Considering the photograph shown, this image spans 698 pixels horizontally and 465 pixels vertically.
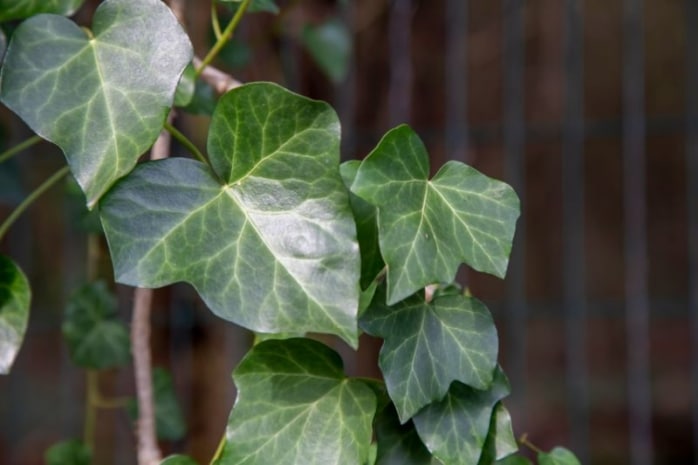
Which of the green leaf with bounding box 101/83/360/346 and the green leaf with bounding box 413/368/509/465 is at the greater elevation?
the green leaf with bounding box 101/83/360/346

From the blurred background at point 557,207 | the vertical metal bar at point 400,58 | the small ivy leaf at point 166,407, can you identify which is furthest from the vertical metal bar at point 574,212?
the small ivy leaf at point 166,407

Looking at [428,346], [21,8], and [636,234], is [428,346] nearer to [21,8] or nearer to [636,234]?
[21,8]

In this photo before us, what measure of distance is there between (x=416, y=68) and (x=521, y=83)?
0.24m

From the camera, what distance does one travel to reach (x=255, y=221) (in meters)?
0.42

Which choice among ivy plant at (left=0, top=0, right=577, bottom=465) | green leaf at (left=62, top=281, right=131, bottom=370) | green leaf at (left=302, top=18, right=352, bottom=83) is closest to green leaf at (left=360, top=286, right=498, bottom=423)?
ivy plant at (left=0, top=0, right=577, bottom=465)

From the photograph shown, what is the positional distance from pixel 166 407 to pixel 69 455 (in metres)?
0.10

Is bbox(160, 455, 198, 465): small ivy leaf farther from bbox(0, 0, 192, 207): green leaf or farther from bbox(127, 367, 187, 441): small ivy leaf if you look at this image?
bbox(127, 367, 187, 441): small ivy leaf

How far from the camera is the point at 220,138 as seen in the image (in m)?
0.44

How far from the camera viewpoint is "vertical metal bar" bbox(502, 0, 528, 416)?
2145mm

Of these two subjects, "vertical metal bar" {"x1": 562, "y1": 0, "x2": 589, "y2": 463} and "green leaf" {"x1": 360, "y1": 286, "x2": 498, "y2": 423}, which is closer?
"green leaf" {"x1": 360, "y1": 286, "x2": 498, "y2": 423}

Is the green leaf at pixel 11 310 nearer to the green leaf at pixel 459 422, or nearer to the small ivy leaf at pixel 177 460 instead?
the small ivy leaf at pixel 177 460

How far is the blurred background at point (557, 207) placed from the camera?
2111 mm

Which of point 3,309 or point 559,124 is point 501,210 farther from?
point 559,124

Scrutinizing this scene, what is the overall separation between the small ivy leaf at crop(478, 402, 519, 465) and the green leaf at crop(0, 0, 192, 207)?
203 mm
